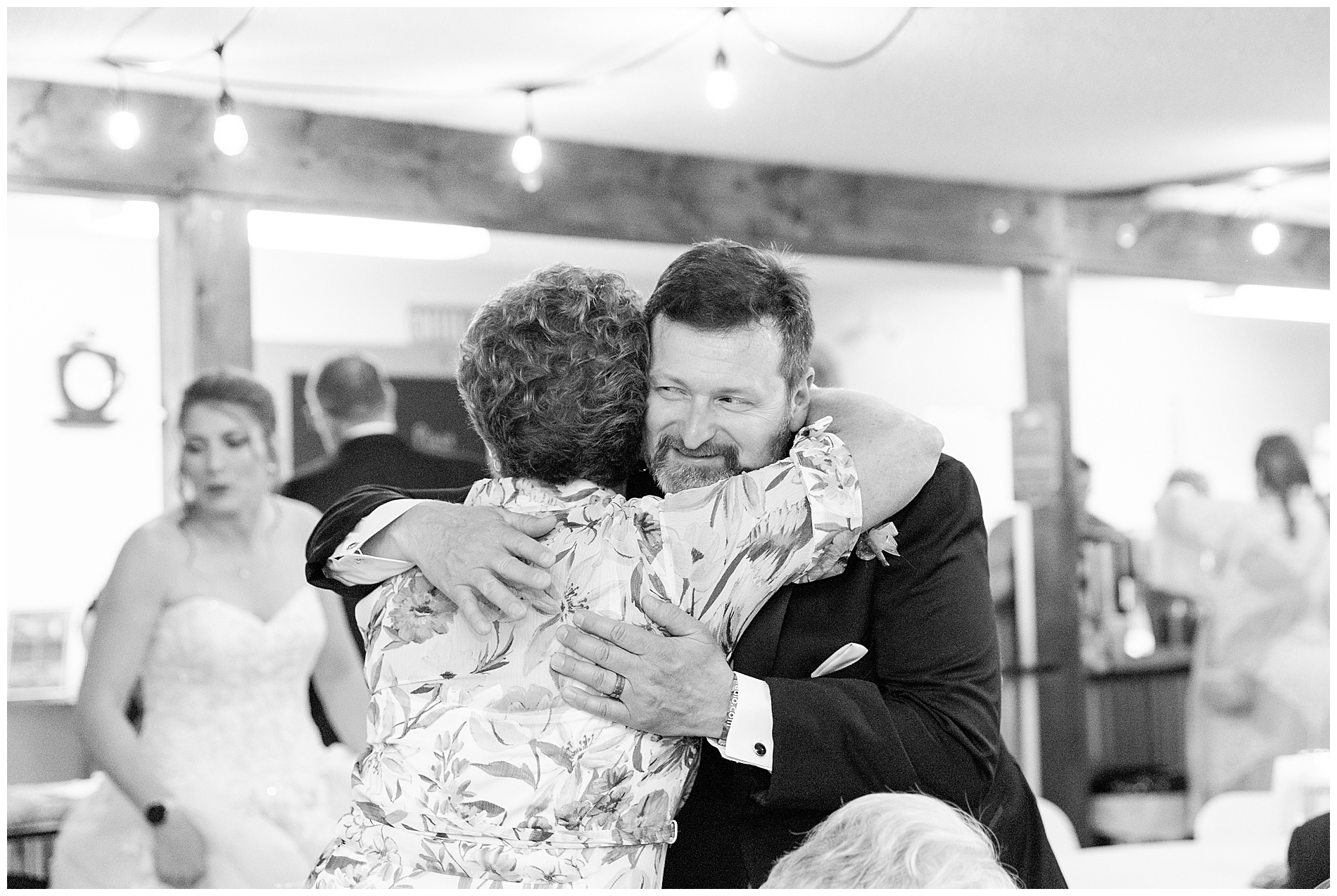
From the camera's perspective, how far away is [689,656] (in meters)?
1.46

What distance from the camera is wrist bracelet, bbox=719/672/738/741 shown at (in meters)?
1.51

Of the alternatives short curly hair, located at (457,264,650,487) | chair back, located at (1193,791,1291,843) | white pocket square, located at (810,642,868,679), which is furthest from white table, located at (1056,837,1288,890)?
short curly hair, located at (457,264,650,487)

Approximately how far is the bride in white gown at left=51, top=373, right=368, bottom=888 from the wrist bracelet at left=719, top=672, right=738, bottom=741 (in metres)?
2.49

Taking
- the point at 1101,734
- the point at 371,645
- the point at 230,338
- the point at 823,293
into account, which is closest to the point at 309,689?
the point at 230,338

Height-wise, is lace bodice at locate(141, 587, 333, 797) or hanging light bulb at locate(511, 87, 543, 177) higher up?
hanging light bulb at locate(511, 87, 543, 177)

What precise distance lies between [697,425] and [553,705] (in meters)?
0.37

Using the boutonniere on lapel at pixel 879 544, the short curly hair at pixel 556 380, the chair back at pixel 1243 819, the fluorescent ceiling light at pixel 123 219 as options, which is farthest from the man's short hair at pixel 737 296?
the fluorescent ceiling light at pixel 123 219

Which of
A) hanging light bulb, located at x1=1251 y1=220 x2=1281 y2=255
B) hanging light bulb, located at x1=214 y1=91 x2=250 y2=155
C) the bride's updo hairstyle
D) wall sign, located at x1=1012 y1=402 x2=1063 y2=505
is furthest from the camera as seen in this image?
wall sign, located at x1=1012 y1=402 x2=1063 y2=505

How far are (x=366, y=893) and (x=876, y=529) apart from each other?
68 cm

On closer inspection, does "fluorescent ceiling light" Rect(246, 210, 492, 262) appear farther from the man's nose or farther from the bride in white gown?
the man's nose

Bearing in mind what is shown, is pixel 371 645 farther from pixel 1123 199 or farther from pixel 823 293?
pixel 823 293

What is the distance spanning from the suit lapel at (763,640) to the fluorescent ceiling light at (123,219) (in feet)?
16.0

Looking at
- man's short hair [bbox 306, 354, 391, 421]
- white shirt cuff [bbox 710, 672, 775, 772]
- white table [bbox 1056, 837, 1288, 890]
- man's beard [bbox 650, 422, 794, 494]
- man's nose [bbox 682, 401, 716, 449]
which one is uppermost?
man's short hair [bbox 306, 354, 391, 421]

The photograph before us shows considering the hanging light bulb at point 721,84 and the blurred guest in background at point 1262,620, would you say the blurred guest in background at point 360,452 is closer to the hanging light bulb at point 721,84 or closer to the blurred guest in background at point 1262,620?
the hanging light bulb at point 721,84
